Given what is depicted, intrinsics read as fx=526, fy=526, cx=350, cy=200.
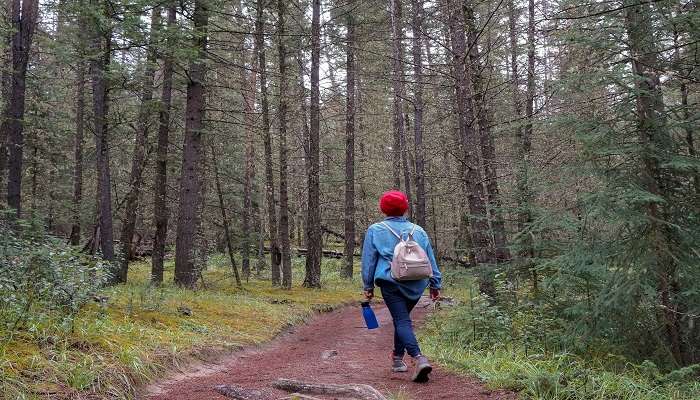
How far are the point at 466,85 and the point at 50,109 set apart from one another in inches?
794

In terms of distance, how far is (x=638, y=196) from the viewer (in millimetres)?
6762

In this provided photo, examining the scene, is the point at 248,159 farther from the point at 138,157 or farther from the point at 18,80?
the point at 18,80

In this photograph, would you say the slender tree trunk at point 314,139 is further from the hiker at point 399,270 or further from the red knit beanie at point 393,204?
the hiker at point 399,270

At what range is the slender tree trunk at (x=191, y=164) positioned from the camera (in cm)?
1242

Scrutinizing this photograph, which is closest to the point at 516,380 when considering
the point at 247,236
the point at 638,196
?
the point at 638,196

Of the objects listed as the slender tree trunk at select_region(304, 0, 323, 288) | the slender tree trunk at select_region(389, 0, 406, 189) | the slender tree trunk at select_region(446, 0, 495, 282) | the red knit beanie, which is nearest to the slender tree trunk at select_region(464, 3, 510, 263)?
the slender tree trunk at select_region(446, 0, 495, 282)

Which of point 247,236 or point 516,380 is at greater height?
point 247,236

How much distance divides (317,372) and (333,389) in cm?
129

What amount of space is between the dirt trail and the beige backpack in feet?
3.23

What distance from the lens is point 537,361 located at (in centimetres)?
602

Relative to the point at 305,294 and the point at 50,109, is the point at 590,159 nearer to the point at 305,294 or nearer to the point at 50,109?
the point at 305,294

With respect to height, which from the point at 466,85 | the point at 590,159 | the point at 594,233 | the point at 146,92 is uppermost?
the point at 146,92

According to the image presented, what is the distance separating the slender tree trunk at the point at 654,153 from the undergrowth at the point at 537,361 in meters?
0.82

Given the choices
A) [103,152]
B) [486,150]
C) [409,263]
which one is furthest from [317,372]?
[103,152]
